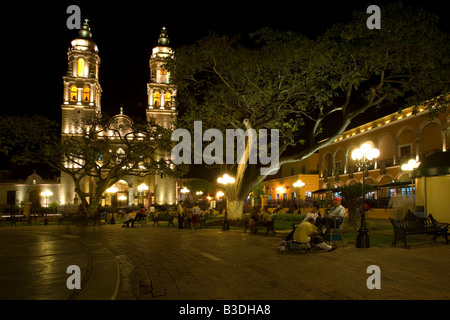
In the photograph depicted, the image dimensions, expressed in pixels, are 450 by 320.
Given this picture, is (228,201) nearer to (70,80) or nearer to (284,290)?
(284,290)

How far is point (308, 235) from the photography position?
8.87 m

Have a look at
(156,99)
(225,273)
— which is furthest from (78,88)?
(225,273)

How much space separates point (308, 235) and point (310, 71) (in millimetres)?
8401

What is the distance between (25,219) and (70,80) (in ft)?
102

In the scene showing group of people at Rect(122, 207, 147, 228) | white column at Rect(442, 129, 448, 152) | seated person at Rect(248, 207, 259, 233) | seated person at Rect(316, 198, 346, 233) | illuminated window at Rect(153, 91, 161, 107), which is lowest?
group of people at Rect(122, 207, 147, 228)

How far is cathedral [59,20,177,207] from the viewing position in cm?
4984

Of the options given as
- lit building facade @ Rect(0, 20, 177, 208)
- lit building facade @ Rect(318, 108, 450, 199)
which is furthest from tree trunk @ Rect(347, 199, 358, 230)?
lit building facade @ Rect(0, 20, 177, 208)

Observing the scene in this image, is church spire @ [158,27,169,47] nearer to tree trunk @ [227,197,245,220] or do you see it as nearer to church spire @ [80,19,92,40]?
church spire @ [80,19,92,40]

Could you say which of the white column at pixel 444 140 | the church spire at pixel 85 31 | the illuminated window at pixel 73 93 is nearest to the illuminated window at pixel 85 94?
the illuminated window at pixel 73 93

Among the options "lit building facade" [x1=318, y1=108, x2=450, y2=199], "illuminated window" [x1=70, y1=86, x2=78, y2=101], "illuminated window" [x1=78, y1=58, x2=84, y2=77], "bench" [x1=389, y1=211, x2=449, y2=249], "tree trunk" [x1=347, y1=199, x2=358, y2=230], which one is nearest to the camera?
"bench" [x1=389, y1=211, x2=449, y2=249]

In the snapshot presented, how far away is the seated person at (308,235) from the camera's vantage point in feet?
29.0

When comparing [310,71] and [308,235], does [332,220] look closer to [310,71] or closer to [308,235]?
[308,235]

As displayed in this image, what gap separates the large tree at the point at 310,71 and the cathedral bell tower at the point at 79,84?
36391 millimetres

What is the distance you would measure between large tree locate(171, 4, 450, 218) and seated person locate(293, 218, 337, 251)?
7.54 m
